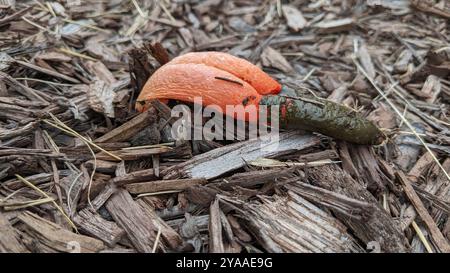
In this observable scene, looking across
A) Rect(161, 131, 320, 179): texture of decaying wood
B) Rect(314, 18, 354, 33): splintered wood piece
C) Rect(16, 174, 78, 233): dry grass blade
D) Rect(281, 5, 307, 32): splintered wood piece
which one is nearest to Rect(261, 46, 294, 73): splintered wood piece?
Rect(281, 5, 307, 32): splintered wood piece

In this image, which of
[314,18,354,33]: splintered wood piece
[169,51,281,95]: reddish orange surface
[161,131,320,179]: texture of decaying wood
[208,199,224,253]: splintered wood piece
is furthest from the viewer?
[314,18,354,33]: splintered wood piece

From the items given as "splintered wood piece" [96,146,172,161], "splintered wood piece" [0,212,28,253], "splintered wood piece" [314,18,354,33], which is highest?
"splintered wood piece" [314,18,354,33]

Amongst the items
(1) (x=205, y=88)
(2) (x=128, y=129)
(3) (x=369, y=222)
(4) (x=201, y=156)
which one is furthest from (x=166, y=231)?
(3) (x=369, y=222)

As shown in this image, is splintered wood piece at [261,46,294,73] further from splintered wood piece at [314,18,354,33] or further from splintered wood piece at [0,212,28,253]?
splintered wood piece at [0,212,28,253]

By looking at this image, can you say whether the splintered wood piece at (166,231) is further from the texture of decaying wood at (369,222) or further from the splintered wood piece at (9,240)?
the texture of decaying wood at (369,222)

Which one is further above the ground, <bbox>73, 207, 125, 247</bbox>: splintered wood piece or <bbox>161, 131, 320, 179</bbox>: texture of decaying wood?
<bbox>161, 131, 320, 179</bbox>: texture of decaying wood

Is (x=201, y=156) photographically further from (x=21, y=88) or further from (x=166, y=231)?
(x=21, y=88)
